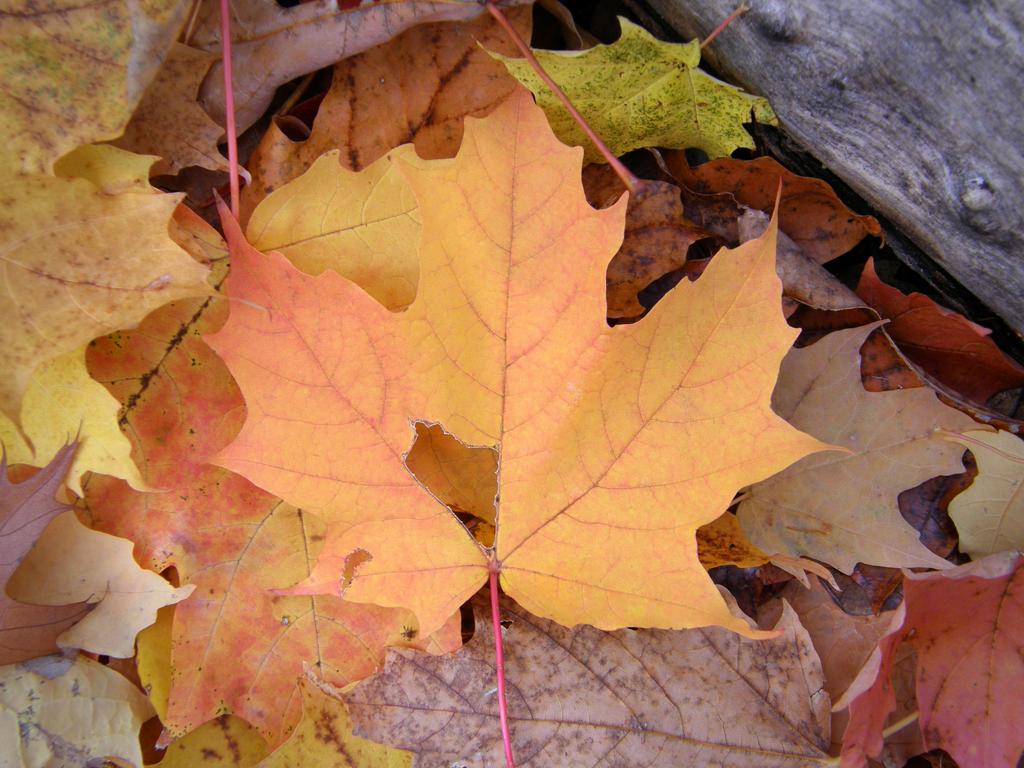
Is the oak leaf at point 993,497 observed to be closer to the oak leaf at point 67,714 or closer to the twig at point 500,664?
the twig at point 500,664

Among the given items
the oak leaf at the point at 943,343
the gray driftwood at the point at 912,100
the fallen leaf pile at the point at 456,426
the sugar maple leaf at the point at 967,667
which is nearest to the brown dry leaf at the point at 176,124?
the fallen leaf pile at the point at 456,426

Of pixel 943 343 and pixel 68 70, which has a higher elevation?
pixel 68 70

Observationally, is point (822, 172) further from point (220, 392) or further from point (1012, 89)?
point (220, 392)

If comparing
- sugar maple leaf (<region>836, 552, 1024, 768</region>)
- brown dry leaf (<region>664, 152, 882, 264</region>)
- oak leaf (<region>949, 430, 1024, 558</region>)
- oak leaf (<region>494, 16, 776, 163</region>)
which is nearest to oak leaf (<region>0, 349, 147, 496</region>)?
oak leaf (<region>494, 16, 776, 163</region>)

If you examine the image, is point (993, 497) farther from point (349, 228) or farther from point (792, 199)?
point (349, 228)

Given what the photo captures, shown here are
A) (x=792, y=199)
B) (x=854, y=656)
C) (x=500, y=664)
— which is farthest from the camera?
(x=792, y=199)

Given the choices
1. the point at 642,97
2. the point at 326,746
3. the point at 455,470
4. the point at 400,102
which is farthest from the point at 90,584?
the point at 642,97

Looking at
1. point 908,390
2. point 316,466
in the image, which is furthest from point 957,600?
point 316,466

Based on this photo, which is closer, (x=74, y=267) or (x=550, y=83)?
(x=74, y=267)
